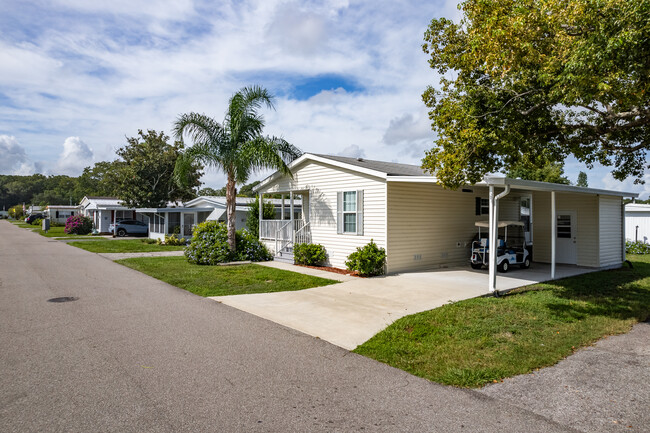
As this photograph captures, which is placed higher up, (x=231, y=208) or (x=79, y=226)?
(x=231, y=208)

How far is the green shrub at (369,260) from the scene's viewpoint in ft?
39.3

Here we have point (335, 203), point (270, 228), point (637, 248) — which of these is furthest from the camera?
point (637, 248)

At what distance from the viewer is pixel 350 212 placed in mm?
13555

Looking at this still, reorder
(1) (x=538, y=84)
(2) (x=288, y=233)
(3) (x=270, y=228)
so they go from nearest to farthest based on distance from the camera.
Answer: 1. (1) (x=538, y=84)
2. (2) (x=288, y=233)
3. (3) (x=270, y=228)

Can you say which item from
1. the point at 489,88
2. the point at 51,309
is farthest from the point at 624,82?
the point at 51,309

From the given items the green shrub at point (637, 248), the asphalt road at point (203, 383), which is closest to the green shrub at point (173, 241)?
the asphalt road at point (203, 383)

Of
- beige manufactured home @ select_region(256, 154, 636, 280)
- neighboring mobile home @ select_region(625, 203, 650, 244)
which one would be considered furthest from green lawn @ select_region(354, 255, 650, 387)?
neighboring mobile home @ select_region(625, 203, 650, 244)

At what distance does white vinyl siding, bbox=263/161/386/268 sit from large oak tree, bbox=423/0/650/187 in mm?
3795

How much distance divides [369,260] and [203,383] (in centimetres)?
792

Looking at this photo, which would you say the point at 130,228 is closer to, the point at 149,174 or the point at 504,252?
the point at 149,174

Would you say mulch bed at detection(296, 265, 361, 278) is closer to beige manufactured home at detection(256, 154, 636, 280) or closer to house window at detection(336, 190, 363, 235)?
beige manufactured home at detection(256, 154, 636, 280)

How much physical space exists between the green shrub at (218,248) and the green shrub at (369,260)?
5164mm

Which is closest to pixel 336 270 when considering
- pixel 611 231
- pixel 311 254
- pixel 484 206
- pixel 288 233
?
pixel 311 254

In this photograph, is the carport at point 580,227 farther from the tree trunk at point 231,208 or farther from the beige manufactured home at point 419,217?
the tree trunk at point 231,208
